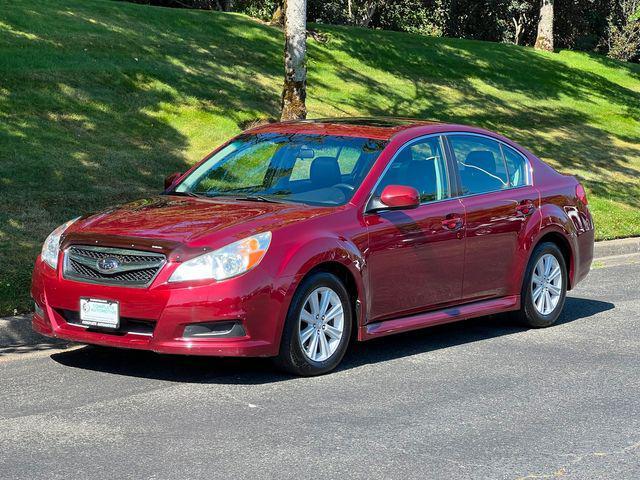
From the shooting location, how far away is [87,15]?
22.8m

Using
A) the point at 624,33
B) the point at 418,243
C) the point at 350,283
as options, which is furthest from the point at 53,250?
the point at 624,33

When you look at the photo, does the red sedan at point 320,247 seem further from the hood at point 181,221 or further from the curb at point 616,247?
the curb at point 616,247

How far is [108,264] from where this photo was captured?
7.33 metres

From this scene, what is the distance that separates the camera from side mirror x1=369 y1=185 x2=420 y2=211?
26.5 feet

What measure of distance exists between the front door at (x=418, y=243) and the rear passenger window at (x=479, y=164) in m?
0.21

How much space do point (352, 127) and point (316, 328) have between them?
2025 millimetres

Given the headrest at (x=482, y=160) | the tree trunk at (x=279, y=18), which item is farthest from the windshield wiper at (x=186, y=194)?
the tree trunk at (x=279, y=18)

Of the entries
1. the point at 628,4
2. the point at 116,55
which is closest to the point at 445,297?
the point at 116,55

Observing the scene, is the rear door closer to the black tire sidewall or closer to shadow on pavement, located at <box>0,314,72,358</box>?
the black tire sidewall

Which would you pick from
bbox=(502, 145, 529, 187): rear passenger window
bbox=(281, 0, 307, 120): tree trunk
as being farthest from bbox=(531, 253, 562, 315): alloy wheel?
bbox=(281, 0, 307, 120): tree trunk

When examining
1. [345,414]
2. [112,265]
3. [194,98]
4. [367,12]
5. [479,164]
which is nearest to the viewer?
[345,414]

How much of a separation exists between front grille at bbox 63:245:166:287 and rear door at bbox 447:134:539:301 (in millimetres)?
2693

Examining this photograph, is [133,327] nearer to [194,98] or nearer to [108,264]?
[108,264]

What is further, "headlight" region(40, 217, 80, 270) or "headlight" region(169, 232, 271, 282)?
"headlight" region(40, 217, 80, 270)
